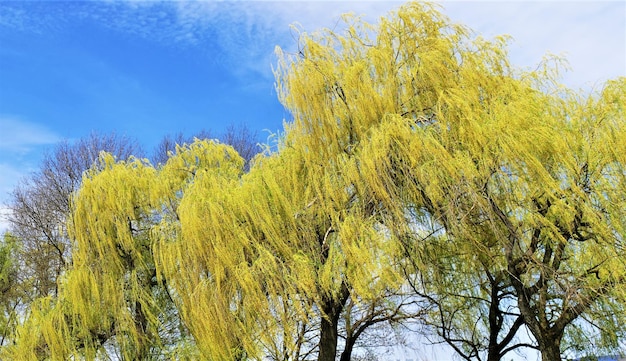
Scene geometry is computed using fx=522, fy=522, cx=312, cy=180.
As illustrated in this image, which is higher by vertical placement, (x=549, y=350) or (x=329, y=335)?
(x=329, y=335)

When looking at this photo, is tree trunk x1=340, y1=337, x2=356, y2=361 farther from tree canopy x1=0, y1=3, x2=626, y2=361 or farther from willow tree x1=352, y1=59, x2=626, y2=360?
willow tree x1=352, y1=59, x2=626, y2=360

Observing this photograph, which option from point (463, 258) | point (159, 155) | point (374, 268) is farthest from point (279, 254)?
point (159, 155)

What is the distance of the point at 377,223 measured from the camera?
513 centimetres

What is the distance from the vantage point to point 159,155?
46.8ft

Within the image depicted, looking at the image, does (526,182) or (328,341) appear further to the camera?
(328,341)

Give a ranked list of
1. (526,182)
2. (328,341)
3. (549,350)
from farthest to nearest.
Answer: (328,341) → (549,350) → (526,182)

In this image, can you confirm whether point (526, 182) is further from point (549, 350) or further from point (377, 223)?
point (549, 350)

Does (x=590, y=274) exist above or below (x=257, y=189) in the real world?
below

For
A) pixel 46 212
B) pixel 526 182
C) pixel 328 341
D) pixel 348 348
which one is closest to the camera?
pixel 526 182

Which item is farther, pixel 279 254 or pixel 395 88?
pixel 395 88

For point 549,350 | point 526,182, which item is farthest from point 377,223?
point 549,350

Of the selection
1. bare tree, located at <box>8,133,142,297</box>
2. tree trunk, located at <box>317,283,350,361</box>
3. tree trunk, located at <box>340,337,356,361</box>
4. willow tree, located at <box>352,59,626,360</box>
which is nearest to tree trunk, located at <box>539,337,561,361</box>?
willow tree, located at <box>352,59,626,360</box>

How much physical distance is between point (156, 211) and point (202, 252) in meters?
1.57

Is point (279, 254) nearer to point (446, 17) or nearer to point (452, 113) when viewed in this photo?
point (452, 113)
